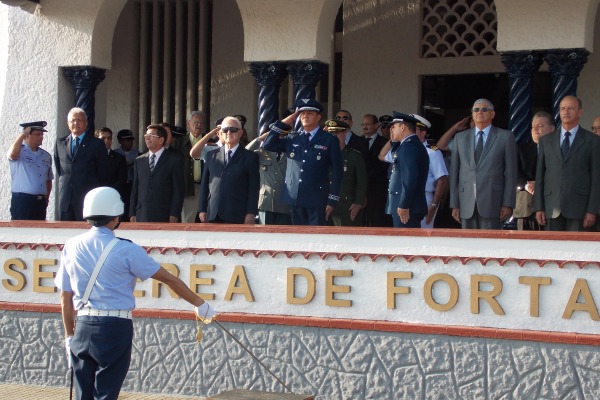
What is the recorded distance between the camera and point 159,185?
11.0 meters

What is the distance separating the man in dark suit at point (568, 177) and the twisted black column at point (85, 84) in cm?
591

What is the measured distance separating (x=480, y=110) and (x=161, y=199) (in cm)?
326

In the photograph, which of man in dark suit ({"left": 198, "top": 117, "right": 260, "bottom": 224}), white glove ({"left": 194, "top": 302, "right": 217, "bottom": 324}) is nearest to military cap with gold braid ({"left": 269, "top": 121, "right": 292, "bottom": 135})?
man in dark suit ({"left": 198, "top": 117, "right": 260, "bottom": 224})

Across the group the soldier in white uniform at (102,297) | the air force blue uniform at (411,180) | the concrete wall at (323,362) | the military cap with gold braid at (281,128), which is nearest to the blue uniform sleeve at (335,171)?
the military cap with gold braid at (281,128)

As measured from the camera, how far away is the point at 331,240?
9.02 metres

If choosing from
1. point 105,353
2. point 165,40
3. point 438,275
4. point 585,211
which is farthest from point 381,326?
point 165,40

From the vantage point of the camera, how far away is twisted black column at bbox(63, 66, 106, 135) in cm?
1327

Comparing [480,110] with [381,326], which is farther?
[480,110]

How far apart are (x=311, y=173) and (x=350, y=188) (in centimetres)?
109

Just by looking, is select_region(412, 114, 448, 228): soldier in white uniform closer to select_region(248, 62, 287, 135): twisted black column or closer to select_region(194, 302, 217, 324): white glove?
select_region(248, 62, 287, 135): twisted black column

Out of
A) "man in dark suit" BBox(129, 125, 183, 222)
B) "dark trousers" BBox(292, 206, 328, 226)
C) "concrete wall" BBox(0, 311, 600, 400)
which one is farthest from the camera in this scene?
"man in dark suit" BBox(129, 125, 183, 222)

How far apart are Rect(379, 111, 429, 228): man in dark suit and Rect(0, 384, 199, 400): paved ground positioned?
2315 mm

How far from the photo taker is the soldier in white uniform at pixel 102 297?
22.1 feet

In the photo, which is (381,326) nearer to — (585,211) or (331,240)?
(331,240)
